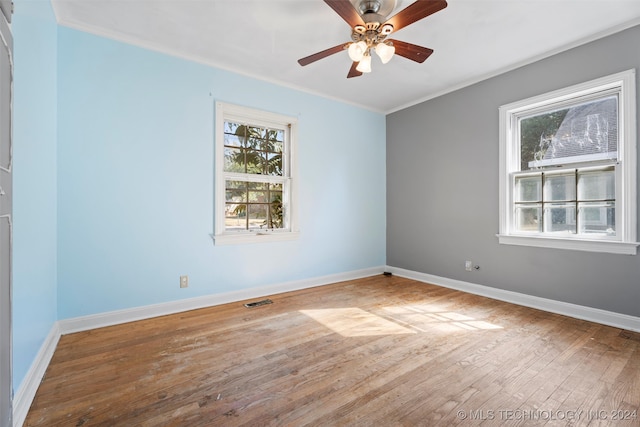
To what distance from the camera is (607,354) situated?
218 cm

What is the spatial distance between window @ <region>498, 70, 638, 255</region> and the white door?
4.12 meters

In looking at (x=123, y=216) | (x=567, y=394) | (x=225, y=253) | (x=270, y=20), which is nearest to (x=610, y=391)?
(x=567, y=394)

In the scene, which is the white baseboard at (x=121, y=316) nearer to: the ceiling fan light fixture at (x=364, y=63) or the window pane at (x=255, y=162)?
the window pane at (x=255, y=162)

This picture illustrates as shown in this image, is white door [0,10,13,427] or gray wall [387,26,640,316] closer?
white door [0,10,13,427]

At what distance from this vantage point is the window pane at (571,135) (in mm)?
2828

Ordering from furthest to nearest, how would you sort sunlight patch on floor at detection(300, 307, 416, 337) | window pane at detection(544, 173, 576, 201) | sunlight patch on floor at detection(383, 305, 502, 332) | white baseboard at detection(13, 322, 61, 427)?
window pane at detection(544, 173, 576, 201) → sunlight patch on floor at detection(383, 305, 502, 332) → sunlight patch on floor at detection(300, 307, 416, 337) → white baseboard at detection(13, 322, 61, 427)

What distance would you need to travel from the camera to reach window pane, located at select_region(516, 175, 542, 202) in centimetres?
330

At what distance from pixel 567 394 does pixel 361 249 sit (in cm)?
313

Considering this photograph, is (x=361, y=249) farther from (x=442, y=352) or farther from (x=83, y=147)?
(x=83, y=147)

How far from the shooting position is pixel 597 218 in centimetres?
288

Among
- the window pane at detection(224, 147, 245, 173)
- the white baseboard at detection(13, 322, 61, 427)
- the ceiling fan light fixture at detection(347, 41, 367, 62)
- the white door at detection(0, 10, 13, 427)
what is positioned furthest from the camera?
the window pane at detection(224, 147, 245, 173)

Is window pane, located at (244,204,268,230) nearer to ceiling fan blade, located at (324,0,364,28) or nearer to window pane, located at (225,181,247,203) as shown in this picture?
window pane, located at (225,181,247,203)

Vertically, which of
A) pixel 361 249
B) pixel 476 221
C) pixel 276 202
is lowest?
pixel 361 249

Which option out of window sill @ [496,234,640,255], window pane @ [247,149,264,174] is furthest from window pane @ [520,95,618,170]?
window pane @ [247,149,264,174]
